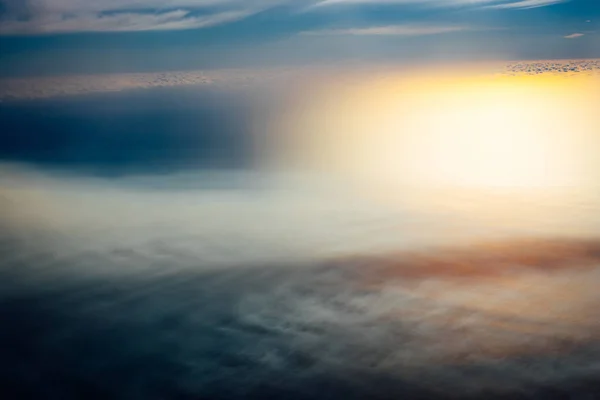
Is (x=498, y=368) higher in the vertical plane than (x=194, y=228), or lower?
lower

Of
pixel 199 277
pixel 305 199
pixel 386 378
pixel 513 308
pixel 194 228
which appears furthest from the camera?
pixel 305 199

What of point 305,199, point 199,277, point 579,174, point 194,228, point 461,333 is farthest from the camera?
point 579,174

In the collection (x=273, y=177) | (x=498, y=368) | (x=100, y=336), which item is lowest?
(x=498, y=368)

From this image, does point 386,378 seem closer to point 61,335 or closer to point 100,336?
point 100,336

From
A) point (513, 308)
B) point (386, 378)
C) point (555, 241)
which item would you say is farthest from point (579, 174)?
point (386, 378)

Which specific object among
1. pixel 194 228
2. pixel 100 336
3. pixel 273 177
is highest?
pixel 273 177

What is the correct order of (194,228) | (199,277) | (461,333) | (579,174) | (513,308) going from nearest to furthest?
(461,333) → (513,308) → (199,277) → (194,228) → (579,174)

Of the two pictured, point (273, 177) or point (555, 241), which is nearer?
point (555, 241)

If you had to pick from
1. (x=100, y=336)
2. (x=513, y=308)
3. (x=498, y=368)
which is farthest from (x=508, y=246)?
(x=100, y=336)

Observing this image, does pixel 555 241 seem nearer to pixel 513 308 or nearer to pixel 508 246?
pixel 508 246
